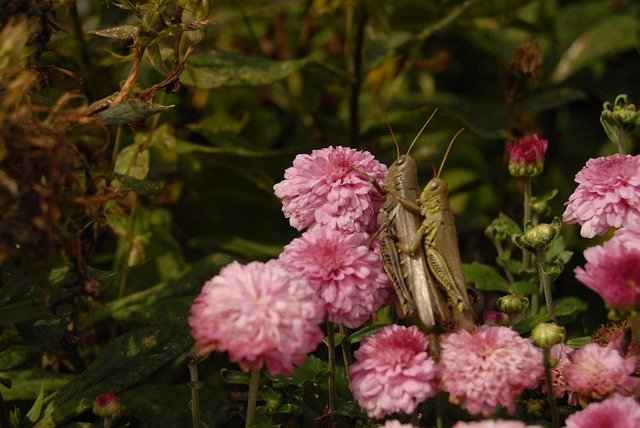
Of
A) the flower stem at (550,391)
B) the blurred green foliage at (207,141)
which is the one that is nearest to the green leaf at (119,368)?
the blurred green foliage at (207,141)

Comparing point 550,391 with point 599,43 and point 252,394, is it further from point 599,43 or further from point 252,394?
point 599,43

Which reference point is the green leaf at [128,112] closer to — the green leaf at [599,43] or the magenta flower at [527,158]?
the magenta flower at [527,158]

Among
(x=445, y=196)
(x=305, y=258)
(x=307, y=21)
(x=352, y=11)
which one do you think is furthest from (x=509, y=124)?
(x=305, y=258)

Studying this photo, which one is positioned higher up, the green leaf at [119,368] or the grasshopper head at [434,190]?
the grasshopper head at [434,190]

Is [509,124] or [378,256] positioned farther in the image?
[509,124]

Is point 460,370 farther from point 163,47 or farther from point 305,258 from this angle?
point 163,47

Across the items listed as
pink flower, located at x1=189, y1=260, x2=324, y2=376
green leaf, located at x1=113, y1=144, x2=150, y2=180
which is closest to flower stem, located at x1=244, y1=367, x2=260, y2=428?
pink flower, located at x1=189, y1=260, x2=324, y2=376

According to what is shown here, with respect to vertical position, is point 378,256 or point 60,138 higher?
point 60,138
